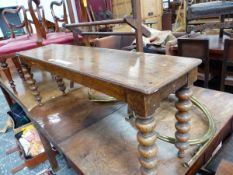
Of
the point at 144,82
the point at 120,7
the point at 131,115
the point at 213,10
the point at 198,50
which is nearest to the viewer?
the point at 144,82

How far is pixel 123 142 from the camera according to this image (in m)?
1.05

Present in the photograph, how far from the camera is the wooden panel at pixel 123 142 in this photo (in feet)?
2.91

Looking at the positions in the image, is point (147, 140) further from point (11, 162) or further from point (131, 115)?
point (11, 162)

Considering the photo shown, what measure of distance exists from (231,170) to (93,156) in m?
0.61

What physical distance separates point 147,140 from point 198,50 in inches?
59.6

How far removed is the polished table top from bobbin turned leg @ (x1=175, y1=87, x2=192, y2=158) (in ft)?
0.32

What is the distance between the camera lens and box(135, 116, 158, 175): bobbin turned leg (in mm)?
624

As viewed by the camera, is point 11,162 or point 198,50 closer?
point 11,162

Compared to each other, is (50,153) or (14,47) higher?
(14,47)

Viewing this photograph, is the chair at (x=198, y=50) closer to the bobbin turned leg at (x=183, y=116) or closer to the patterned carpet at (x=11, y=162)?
the bobbin turned leg at (x=183, y=116)

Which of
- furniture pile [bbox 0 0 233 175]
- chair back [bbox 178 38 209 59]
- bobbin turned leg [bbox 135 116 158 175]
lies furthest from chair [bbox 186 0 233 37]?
bobbin turned leg [bbox 135 116 158 175]

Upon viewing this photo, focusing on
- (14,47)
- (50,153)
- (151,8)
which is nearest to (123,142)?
(50,153)

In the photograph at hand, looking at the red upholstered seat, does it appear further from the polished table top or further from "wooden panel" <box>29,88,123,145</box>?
the polished table top

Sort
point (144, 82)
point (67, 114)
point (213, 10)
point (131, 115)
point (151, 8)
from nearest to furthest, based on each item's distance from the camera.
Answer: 1. point (144, 82)
2. point (131, 115)
3. point (67, 114)
4. point (213, 10)
5. point (151, 8)
